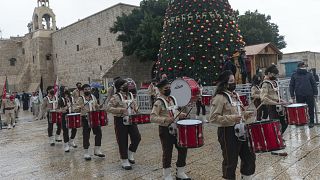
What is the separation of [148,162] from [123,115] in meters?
1.07

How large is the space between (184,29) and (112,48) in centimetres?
1631

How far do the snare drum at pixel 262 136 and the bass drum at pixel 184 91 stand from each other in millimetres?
1483

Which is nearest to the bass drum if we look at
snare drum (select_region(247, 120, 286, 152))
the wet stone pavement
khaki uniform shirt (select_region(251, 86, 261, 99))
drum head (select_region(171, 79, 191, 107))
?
drum head (select_region(171, 79, 191, 107))

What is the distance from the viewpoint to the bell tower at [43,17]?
139ft

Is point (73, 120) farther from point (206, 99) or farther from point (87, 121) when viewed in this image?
point (206, 99)

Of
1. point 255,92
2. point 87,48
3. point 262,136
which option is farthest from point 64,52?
point 262,136

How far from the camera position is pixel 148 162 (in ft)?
21.0

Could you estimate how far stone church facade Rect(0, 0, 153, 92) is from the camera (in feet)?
94.3

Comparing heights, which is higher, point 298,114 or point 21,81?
point 21,81

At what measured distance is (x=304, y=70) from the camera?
8.27 m

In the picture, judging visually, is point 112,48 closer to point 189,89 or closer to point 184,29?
point 184,29

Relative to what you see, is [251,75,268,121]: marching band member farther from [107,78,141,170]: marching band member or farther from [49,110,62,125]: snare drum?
[49,110,62,125]: snare drum

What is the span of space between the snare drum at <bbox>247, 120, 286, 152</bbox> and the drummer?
148mm

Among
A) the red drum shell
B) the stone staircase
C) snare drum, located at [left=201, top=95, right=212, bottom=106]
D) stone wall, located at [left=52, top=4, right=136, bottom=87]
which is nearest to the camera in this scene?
the red drum shell
